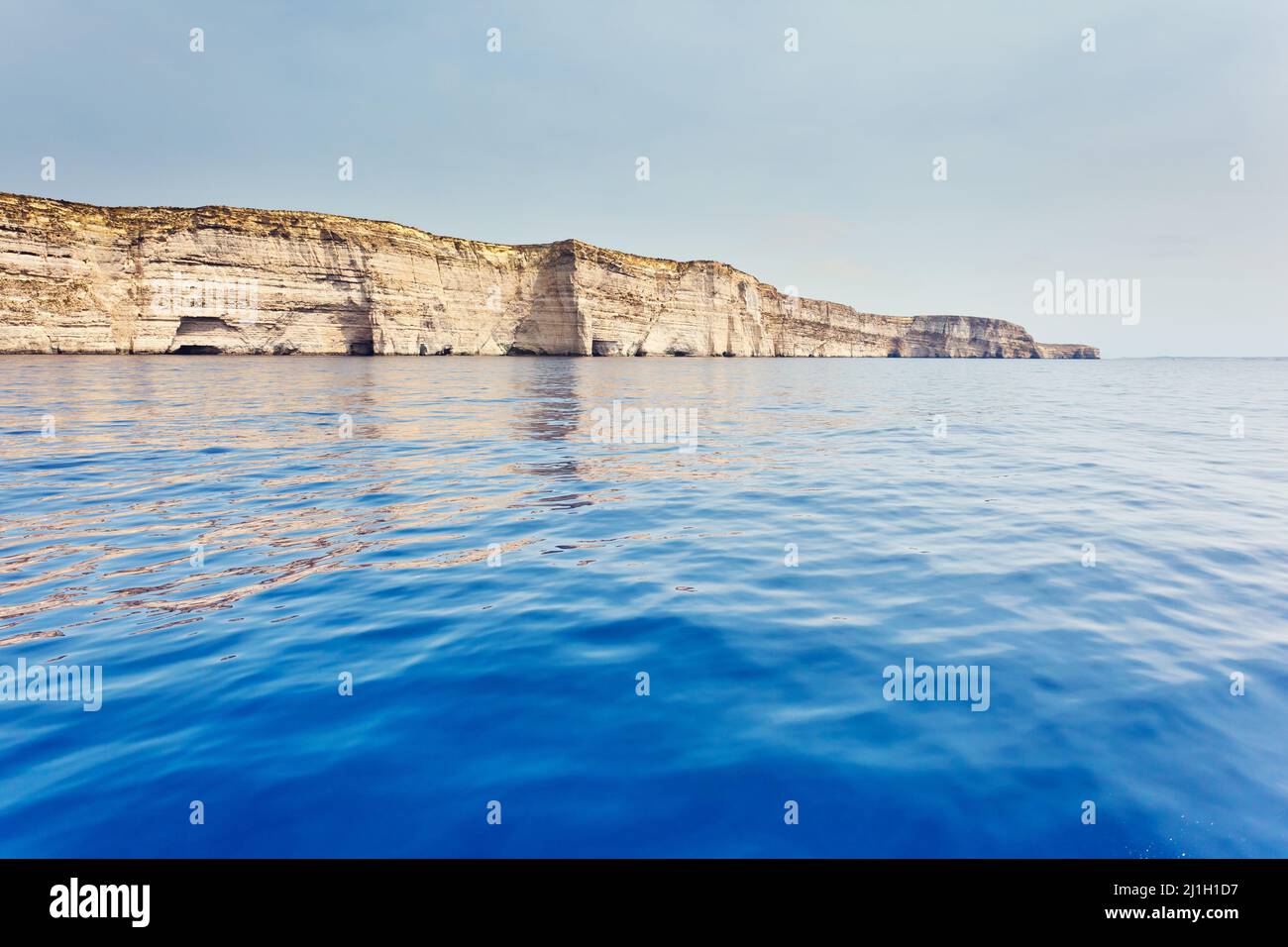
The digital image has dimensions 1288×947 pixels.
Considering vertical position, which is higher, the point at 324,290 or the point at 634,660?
the point at 324,290

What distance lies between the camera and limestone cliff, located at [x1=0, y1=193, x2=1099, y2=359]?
56.7 meters

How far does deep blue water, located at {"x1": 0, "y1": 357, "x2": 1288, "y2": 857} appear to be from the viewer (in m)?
3.31

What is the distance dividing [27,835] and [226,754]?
86 cm

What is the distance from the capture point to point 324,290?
234 ft

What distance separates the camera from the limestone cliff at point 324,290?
5672 cm

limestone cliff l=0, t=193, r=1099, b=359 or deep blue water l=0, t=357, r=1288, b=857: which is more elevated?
limestone cliff l=0, t=193, r=1099, b=359

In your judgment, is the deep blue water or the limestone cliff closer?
the deep blue water

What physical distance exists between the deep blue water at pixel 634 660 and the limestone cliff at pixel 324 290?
61.9m

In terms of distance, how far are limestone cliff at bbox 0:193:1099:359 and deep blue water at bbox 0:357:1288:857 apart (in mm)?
61949

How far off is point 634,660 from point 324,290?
7769 cm
